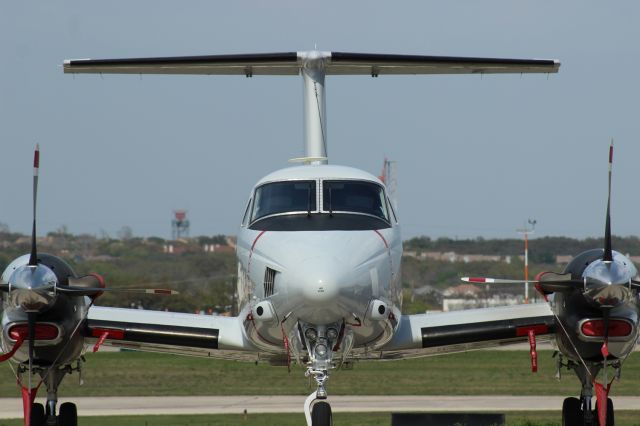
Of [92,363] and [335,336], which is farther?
[92,363]

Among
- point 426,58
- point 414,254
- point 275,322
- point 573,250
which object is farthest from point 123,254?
point 275,322

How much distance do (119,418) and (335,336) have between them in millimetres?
10682

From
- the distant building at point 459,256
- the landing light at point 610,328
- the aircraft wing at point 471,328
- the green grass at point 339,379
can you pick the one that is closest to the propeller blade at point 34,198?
the aircraft wing at point 471,328

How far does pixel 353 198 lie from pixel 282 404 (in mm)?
12421

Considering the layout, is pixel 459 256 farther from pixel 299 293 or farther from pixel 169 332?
pixel 299 293

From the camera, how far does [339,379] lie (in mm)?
29516

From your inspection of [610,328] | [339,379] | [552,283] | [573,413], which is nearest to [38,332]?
[552,283]

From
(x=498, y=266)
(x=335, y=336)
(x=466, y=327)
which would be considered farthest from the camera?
(x=498, y=266)

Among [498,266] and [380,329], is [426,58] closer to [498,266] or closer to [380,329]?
[380,329]

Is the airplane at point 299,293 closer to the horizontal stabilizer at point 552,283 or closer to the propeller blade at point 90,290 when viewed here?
the propeller blade at point 90,290

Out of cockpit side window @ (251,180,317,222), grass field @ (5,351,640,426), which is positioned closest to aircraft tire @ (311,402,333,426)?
cockpit side window @ (251,180,317,222)

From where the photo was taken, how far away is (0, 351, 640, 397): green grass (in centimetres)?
2734

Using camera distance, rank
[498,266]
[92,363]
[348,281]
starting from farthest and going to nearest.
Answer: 1. [498,266]
2. [92,363]
3. [348,281]

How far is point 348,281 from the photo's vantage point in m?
10.0
